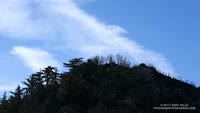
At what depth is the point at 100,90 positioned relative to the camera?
184 ft

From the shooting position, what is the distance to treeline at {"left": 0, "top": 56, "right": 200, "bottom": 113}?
52.7 metres

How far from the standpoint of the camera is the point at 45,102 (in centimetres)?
5366

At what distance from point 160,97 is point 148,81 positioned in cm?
533

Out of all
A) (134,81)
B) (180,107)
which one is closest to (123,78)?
(134,81)

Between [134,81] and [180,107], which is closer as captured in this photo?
[180,107]

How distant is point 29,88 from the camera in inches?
2549

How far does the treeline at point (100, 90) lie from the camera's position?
2074 inches

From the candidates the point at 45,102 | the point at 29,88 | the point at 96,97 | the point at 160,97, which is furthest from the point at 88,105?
the point at 29,88

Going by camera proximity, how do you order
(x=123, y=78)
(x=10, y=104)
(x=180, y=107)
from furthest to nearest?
1. (x=10, y=104)
2. (x=123, y=78)
3. (x=180, y=107)

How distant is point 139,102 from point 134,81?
5.97m

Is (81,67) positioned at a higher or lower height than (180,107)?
higher

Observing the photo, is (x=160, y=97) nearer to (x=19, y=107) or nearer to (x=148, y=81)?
(x=148, y=81)

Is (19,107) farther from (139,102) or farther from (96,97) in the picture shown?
(139,102)

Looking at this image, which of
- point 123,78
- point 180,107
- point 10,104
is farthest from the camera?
point 10,104
